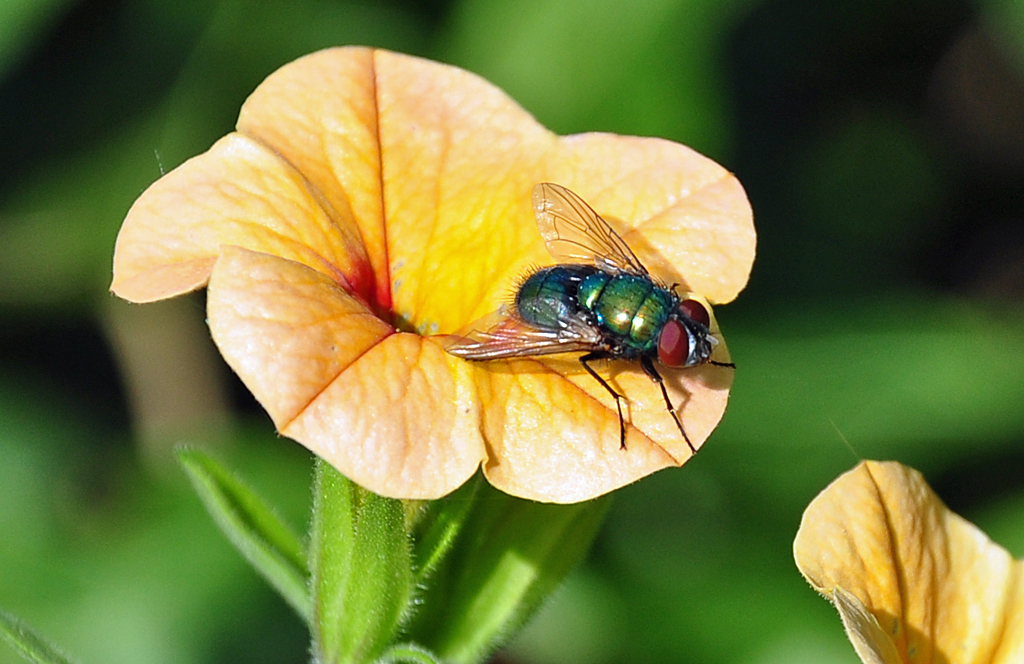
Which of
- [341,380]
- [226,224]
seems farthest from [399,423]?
[226,224]

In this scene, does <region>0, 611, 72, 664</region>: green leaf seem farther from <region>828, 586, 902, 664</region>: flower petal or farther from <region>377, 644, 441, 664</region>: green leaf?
<region>828, 586, 902, 664</region>: flower petal

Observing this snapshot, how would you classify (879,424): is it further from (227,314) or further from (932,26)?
(227,314)

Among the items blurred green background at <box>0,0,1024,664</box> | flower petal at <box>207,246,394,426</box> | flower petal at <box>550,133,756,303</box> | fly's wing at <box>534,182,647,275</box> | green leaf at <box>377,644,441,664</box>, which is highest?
flower petal at <box>550,133,756,303</box>

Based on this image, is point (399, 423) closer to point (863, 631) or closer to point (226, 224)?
point (226, 224)

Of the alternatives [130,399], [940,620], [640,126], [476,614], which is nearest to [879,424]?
[640,126]

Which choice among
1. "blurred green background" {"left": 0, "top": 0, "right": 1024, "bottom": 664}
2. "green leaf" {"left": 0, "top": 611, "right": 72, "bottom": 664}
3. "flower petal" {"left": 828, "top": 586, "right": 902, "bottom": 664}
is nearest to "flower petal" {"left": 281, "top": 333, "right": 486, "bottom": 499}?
"flower petal" {"left": 828, "top": 586, "right": 902, "bottom": 664}

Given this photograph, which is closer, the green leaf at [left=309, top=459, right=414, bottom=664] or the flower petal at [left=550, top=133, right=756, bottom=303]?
the green leaf at [left=309, top=459, right=414, bottom=664]
